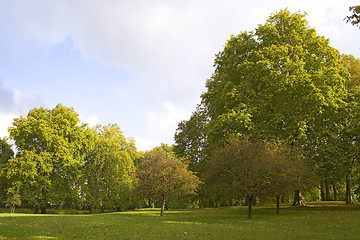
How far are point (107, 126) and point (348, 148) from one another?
1513 inches

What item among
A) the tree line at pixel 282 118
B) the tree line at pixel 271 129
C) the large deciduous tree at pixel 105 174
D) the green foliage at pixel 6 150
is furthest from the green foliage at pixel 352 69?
the green foliage at pixel 6 150

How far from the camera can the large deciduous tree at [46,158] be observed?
3912 centimetres

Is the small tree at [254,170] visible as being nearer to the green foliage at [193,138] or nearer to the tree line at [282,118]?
the tree line at [282,118]

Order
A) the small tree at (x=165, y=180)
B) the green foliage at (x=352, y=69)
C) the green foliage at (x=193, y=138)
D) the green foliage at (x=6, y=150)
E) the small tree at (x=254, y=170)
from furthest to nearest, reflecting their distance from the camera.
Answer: the green foliage at (x=6, y=150) < the green foliage at (x=193, y=138) < the green foliage at (x=352, y=69) < the small tree at (x=165, y=180) < the small tree at (x=254, y=170)

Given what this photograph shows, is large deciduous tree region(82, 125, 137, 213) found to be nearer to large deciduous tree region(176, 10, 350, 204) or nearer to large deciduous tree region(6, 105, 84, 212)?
large deciduous tree region(6, 105, 84, 212)

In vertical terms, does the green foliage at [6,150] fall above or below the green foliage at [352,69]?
below

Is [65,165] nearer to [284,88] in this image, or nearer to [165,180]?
[165,180]

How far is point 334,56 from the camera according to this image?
30.0m

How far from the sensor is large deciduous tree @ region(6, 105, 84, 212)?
39125 mm

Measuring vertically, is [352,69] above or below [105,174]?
above

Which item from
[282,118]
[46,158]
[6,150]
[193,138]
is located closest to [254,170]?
[282,118]

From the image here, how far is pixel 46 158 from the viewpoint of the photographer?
4034 centimetres

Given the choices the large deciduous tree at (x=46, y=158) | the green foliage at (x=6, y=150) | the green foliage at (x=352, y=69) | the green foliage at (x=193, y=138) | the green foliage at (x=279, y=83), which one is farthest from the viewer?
the green foliage at (x=6, y=150)

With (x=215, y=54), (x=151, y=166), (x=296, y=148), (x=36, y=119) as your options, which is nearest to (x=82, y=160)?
(x=36, y=119)
